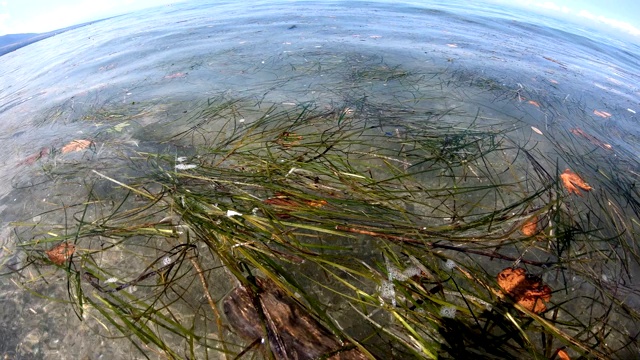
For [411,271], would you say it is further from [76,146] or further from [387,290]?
[76,146]

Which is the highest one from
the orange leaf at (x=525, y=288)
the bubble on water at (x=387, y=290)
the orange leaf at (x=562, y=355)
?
the bubble on water at (x=387, y=290)

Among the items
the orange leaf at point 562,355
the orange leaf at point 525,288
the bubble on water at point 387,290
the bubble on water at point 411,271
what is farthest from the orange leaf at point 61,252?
the orange leaf at point 562,355

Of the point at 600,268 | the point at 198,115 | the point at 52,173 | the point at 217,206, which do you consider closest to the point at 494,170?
the point at 600,268

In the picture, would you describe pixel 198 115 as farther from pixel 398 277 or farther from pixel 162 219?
pixel 398 277

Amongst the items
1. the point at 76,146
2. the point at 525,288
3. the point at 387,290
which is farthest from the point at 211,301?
the point at 76,146

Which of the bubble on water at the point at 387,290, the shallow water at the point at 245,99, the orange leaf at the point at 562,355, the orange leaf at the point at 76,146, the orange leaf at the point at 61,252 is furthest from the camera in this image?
the orange leaf at the point at 76,146

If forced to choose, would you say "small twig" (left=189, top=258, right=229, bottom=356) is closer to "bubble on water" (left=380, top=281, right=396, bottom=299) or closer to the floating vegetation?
the floating vegetation

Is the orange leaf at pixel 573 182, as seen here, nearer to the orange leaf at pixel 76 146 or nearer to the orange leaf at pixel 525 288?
the orange leaf at pixel 525 288
